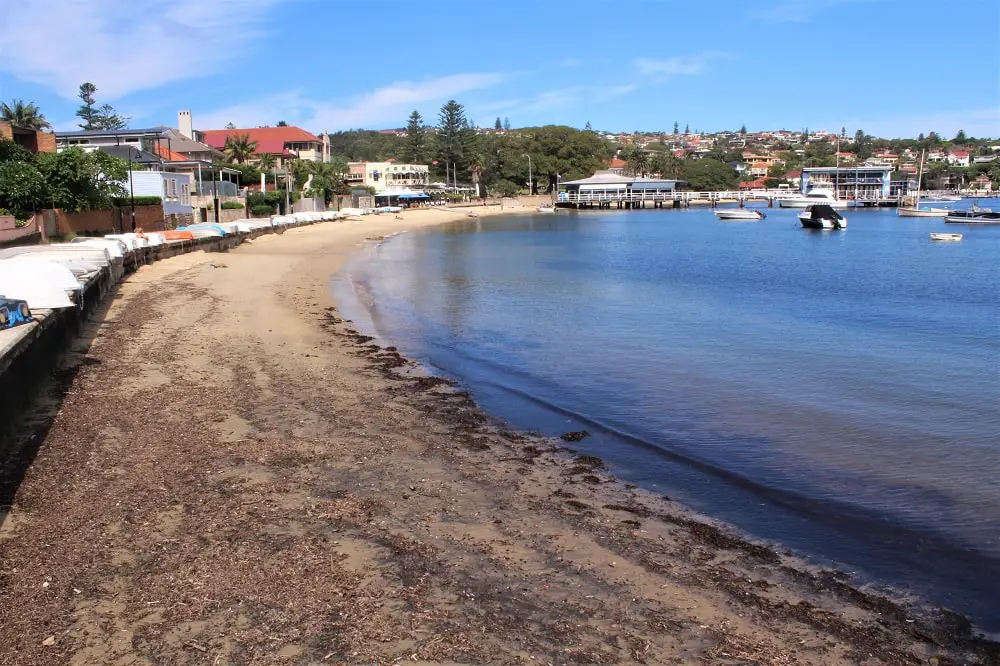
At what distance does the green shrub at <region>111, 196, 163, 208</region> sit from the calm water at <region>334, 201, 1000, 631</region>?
476 inches

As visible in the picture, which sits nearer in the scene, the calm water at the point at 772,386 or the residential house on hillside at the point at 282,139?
the calm water at the point at 772,386

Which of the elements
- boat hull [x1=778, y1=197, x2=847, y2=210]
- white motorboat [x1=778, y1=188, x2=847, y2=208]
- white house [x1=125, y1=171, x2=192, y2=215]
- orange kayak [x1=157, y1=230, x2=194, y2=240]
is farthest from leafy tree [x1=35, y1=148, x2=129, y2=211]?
boat hull [x1=778, y1=197, x2=847, y2=210]

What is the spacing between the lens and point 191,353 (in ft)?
45.7

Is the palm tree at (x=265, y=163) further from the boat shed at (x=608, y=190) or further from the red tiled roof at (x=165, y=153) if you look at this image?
the boat shed at (x=608, y=190)

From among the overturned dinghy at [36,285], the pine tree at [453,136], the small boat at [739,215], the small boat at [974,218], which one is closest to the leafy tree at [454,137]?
the pine tree at [453,136]

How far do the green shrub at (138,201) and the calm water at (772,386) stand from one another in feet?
39.6

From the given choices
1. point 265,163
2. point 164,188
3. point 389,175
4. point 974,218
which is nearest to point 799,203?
point 974,218

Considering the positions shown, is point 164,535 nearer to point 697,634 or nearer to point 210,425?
point 210,425

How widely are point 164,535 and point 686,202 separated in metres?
150

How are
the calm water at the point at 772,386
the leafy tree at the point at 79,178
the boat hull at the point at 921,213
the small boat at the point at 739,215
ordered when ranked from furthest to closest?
the boat hull at the point at 921,213, the small boat at the point at 739,215, the leafy tree at the point at 79,178, the calm water at the point at 772,386

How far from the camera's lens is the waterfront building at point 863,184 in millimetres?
140125

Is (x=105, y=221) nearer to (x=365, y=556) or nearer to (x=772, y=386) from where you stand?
(x=772, y=386)

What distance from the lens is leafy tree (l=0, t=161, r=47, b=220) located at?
31078 millimetres

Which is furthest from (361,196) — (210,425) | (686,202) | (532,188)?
(210,425)
